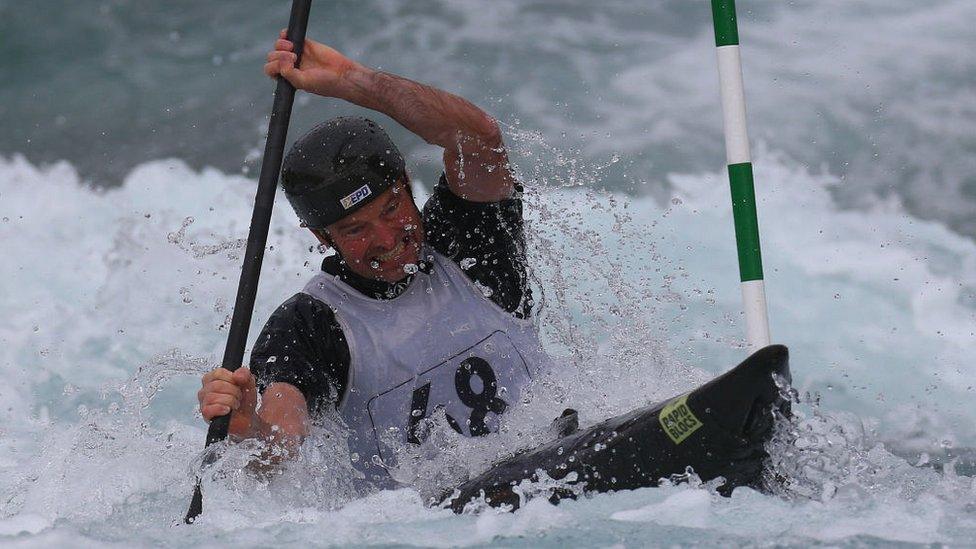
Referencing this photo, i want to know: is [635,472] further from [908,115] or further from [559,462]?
[908,115]

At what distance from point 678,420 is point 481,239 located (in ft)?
2.99

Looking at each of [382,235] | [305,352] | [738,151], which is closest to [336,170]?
[382,235]

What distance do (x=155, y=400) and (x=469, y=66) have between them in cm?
268

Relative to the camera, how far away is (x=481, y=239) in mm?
3021

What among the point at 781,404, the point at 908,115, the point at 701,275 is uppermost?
the point at 908,115

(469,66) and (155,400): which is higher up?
(469,66)

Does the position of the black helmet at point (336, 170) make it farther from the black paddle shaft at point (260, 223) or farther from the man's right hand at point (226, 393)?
the man's right hand at point (226, 393)

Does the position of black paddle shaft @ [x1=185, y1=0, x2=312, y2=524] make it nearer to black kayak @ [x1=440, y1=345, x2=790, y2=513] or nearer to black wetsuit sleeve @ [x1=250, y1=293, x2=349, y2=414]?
black wetsuit sleeve @ [x1=250, y1=293, x2=349, y2=414]

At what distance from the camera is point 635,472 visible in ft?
7.71

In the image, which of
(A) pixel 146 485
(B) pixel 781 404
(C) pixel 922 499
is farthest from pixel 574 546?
(A) pixel 146 485

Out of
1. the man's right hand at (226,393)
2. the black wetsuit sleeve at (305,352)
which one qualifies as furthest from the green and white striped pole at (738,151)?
the man's right hand at (226,393)

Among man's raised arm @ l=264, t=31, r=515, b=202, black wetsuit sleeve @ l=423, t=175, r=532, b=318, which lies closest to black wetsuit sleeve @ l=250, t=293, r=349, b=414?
black wetsuit sleeve @ l=423, t=175, r=532, b=318

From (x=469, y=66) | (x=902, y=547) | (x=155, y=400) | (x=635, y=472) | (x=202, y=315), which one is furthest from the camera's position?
(x=469, y=66)

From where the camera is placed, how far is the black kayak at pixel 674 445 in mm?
2176
